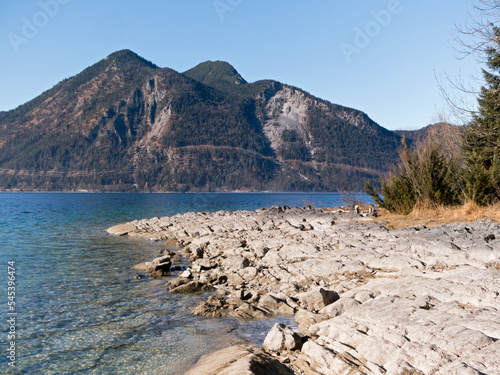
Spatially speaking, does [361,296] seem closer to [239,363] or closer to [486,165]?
[239,363]

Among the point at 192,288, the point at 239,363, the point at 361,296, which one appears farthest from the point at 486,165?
the point at 239,363

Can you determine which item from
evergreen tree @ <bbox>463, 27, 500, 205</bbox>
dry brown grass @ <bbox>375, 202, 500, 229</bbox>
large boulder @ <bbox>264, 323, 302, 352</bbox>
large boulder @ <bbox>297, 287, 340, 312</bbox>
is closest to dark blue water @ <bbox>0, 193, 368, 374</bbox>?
large boulder @ <bbox>264, 323, 302, 352</bbox>

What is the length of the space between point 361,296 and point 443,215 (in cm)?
1092

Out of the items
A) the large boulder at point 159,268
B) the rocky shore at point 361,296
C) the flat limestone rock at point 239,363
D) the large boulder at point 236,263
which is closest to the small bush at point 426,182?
the rocky shore at point 361,296

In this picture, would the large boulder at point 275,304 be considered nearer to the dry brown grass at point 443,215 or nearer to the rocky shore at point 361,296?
the rocky shore at point 361,296

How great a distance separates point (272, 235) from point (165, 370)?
11513 mm

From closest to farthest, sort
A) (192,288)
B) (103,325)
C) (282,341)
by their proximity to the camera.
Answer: (282,341) → (103,325) → (192,288)

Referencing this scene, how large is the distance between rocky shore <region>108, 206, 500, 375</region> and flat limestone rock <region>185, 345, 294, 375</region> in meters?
0.02

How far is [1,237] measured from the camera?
2606cm

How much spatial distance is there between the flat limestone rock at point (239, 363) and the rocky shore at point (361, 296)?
0.9 inches

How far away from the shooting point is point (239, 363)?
19.3 feet

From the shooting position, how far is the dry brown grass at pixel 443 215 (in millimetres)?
15172

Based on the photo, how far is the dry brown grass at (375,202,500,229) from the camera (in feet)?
49.8

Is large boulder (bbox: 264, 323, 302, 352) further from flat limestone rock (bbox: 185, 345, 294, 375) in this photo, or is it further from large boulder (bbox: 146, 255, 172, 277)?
large boulder (bbox: 146, 255, 172, 277)
